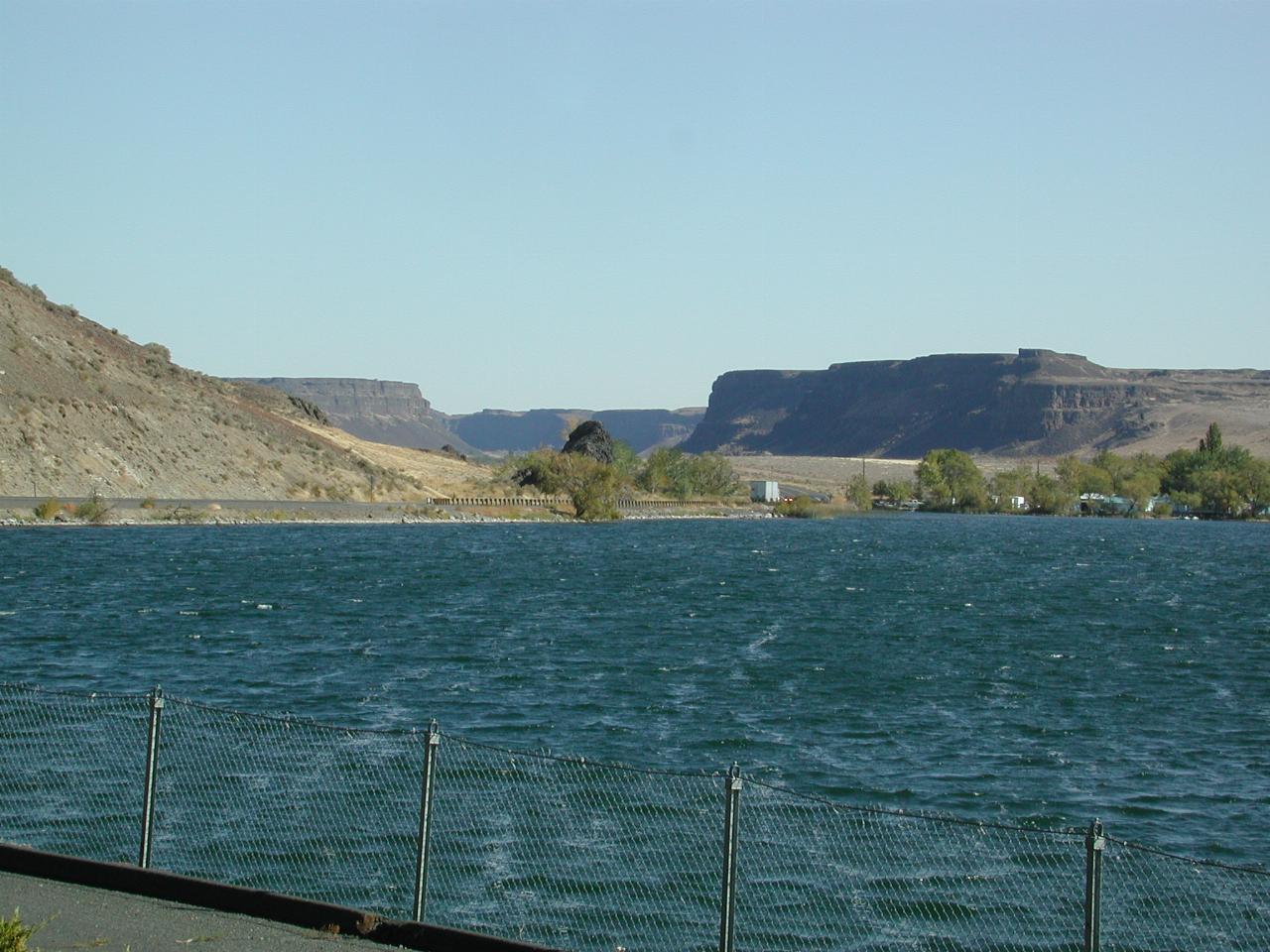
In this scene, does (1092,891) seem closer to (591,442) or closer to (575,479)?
(575,479)

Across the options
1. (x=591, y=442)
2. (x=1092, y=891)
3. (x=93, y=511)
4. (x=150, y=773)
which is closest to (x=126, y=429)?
(x=93, y=511)

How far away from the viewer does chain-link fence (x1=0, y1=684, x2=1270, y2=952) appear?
61.1 ft

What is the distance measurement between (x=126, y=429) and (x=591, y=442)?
81444mm

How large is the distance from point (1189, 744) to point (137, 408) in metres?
96.9

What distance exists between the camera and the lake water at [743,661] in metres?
28.5

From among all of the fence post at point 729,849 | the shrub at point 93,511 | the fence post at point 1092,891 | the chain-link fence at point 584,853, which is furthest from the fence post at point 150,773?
the shrub at point 93,511

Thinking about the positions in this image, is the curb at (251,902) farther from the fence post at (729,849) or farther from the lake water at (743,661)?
the lake water at (743,661)

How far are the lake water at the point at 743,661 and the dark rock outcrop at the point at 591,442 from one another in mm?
94521

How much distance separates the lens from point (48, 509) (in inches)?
3760

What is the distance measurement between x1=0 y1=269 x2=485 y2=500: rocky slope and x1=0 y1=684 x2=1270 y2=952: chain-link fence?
8216 cm

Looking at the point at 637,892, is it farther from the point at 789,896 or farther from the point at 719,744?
the point at 719,744

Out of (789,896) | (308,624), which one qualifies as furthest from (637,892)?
(308,624)

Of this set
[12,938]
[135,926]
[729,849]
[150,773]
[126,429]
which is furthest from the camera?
[126,429]

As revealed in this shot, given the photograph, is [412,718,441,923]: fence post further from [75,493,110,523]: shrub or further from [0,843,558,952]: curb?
[75,493,110,523]: shrub
